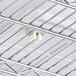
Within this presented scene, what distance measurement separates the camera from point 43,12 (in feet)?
86.3

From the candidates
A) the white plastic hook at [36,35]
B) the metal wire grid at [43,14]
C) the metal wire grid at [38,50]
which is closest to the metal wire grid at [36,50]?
the metal wire grid at [38,50]

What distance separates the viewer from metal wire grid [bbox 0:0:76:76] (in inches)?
1070

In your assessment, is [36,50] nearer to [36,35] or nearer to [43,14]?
[36,35]

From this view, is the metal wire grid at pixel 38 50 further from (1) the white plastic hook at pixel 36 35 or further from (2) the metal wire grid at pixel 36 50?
(1) the white plastic hook at pixel 36 35

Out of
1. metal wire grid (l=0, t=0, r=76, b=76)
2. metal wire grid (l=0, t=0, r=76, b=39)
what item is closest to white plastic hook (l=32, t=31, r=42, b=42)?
metal wire grid (l=0, t=0, r=76, b=76)

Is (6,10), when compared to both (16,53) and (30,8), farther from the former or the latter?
(16,53)

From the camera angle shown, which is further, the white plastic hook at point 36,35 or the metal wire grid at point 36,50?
the white plastic hook at point 36,35

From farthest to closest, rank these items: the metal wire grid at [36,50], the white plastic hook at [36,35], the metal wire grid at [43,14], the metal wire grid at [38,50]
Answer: the white plastic hook at [36,35] < the metal wire grid at [36,50] < the metal wire grid at [38,50] < the metal wire grid at [43,14]

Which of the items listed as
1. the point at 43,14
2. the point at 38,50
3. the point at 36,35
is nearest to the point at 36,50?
the point at 38,50

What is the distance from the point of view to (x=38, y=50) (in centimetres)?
2877

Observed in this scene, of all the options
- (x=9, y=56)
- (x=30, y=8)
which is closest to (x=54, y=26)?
(x=30, y=8)

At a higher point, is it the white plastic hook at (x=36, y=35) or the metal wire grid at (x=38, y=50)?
the white plastic hook at (x=36, y=35)

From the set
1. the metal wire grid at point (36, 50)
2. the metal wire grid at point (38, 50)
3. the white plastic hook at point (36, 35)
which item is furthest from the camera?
the white plastic hook at point (36, 35)

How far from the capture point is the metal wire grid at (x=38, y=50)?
27.2m
